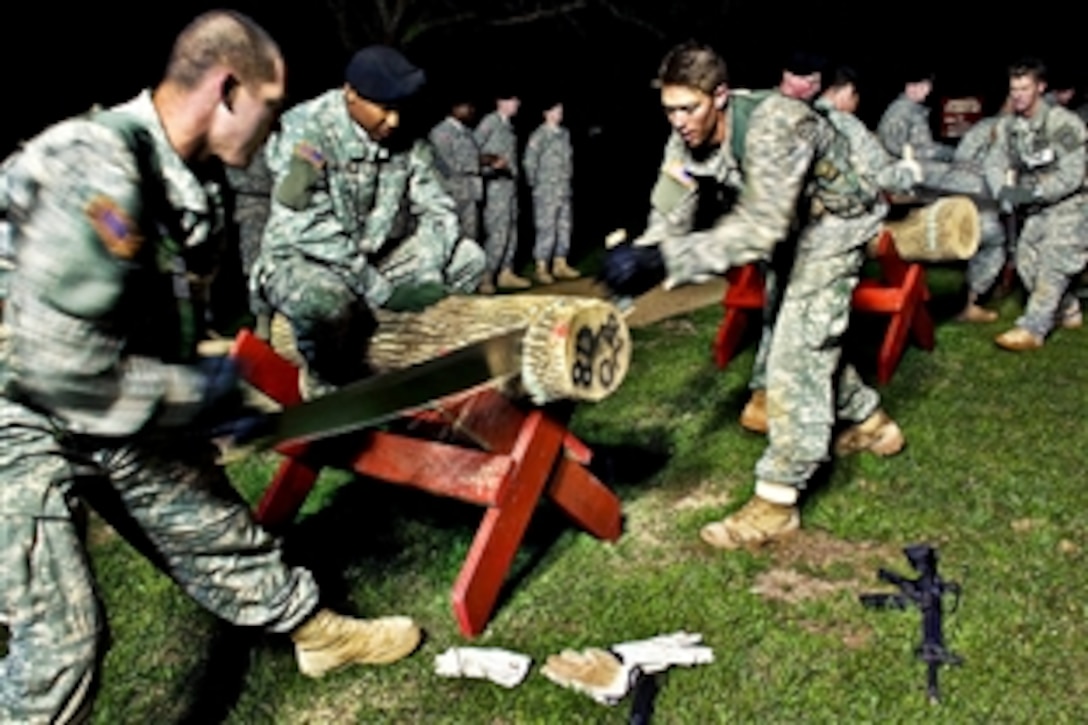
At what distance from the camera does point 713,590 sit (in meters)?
4.03

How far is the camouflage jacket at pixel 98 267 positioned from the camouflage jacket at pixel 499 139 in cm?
827

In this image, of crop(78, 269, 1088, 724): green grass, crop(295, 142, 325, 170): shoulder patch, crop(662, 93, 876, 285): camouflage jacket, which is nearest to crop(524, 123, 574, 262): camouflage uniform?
crop(78, 269, 1088, 724): green grass

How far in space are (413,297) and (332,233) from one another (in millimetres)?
438

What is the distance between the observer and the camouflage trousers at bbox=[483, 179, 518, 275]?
10680mm

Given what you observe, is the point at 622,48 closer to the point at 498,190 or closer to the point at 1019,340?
the point at 498,190

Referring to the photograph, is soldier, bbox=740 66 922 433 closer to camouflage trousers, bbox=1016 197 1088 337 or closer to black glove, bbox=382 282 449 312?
camouflage trousers, bbox=1016 197 1088 337

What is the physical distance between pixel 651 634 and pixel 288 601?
133cm

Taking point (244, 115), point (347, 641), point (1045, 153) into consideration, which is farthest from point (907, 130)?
point (244, 115)

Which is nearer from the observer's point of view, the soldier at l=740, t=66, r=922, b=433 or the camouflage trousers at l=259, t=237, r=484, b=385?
the camouflage trousers at l=259, t=237, r=484, b=385

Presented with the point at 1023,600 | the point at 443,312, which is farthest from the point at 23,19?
the point at 1023,600

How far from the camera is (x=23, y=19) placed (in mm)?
9688

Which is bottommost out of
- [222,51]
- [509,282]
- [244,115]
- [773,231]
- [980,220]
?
[509,282]

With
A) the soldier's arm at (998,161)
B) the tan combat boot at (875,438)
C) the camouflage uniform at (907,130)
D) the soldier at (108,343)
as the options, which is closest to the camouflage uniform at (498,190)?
the camouflage uniform at (907,130)

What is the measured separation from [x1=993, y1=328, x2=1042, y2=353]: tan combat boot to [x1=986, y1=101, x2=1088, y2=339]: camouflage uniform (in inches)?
2.1
